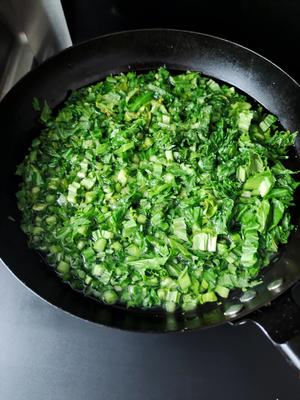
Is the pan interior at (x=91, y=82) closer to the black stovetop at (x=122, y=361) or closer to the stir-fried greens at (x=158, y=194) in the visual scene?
the stir-fried greens at (x=158, y=194)

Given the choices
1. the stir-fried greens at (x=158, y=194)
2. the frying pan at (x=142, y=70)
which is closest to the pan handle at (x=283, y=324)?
the frying pan at (x=142, y=70)

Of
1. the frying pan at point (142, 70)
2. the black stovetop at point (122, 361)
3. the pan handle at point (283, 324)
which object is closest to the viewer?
the pan handle at point (283, 324)

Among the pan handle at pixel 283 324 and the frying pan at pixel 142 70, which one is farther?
the frying pan at pixel 142 70

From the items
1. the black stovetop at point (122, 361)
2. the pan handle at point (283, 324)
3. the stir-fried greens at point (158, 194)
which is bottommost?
the black stovetop at point (122, 361)

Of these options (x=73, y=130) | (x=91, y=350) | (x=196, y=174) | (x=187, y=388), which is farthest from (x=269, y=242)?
(x=73, y=130)

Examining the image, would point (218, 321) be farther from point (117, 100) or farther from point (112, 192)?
point (117, 100)

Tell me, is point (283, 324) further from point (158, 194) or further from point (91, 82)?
point (91, 82)

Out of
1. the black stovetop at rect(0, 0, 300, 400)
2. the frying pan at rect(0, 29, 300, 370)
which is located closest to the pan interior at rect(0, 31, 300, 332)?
the frying pan at rect(0, 29, 300, 370)
